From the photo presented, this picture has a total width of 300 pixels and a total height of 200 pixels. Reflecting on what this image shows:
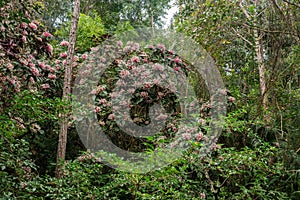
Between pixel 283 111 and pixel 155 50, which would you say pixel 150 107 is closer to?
pixel 155 50

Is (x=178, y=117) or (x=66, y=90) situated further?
(x=178, y=117)

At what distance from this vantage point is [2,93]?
2148 millimetres

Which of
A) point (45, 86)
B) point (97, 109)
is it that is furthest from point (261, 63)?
point (45, 86)

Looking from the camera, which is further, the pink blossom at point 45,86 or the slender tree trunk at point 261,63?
the slender tree trunk at point 261,63

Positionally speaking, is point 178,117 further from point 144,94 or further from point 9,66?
point 9,66

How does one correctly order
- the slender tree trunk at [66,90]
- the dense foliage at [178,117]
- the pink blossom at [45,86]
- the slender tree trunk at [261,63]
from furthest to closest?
the slender tree trunk at [261,63]
the pink blossom at [45,86]
the slender tree trunk at [66,90]
the dense foliage at [178,117]

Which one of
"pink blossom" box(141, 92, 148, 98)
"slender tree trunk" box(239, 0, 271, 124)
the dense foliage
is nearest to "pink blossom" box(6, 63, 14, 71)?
the dense foliage

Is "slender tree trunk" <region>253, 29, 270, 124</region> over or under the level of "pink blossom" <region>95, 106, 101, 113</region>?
over

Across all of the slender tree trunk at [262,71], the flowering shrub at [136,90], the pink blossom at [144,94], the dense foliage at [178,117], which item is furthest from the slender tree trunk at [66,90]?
the slender tree trunk at [262,71]

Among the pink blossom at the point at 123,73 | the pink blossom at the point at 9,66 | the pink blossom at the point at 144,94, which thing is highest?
the pink blossom at the point at 123,73

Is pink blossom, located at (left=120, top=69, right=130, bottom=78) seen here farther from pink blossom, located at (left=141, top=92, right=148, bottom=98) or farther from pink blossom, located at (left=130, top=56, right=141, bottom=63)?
pink blossom, located at (left=141, top=92, right=148, bottom=98)

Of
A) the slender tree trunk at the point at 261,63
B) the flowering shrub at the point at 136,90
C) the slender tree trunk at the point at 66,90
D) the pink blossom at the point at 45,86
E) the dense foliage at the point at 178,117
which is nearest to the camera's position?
the dense foliage at the point at 178,117

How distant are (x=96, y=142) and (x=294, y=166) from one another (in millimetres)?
2019

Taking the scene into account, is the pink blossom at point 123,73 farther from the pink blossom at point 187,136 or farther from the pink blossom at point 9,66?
the pink blossom at point 9,66
